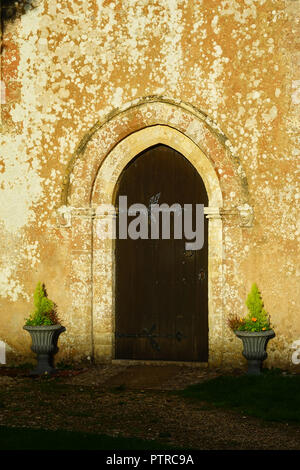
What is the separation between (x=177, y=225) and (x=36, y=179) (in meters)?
2.01

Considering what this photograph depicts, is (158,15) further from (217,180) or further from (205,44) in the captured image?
(217,180)

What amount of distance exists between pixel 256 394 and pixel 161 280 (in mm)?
2279

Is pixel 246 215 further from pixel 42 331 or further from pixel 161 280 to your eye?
pixel 42 331

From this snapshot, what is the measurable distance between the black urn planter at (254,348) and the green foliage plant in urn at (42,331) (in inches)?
93.3

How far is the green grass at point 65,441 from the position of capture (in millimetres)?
4645

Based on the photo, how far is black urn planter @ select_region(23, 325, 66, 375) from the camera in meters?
7.91

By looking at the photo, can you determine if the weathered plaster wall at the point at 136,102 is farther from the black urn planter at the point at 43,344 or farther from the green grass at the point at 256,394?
the green grass at the point at 256,394

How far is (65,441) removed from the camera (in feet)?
15.8

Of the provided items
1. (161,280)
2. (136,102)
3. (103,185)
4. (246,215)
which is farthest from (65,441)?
(136,102)

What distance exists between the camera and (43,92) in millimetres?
8492

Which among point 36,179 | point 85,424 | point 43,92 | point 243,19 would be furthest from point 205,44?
point 85,424
